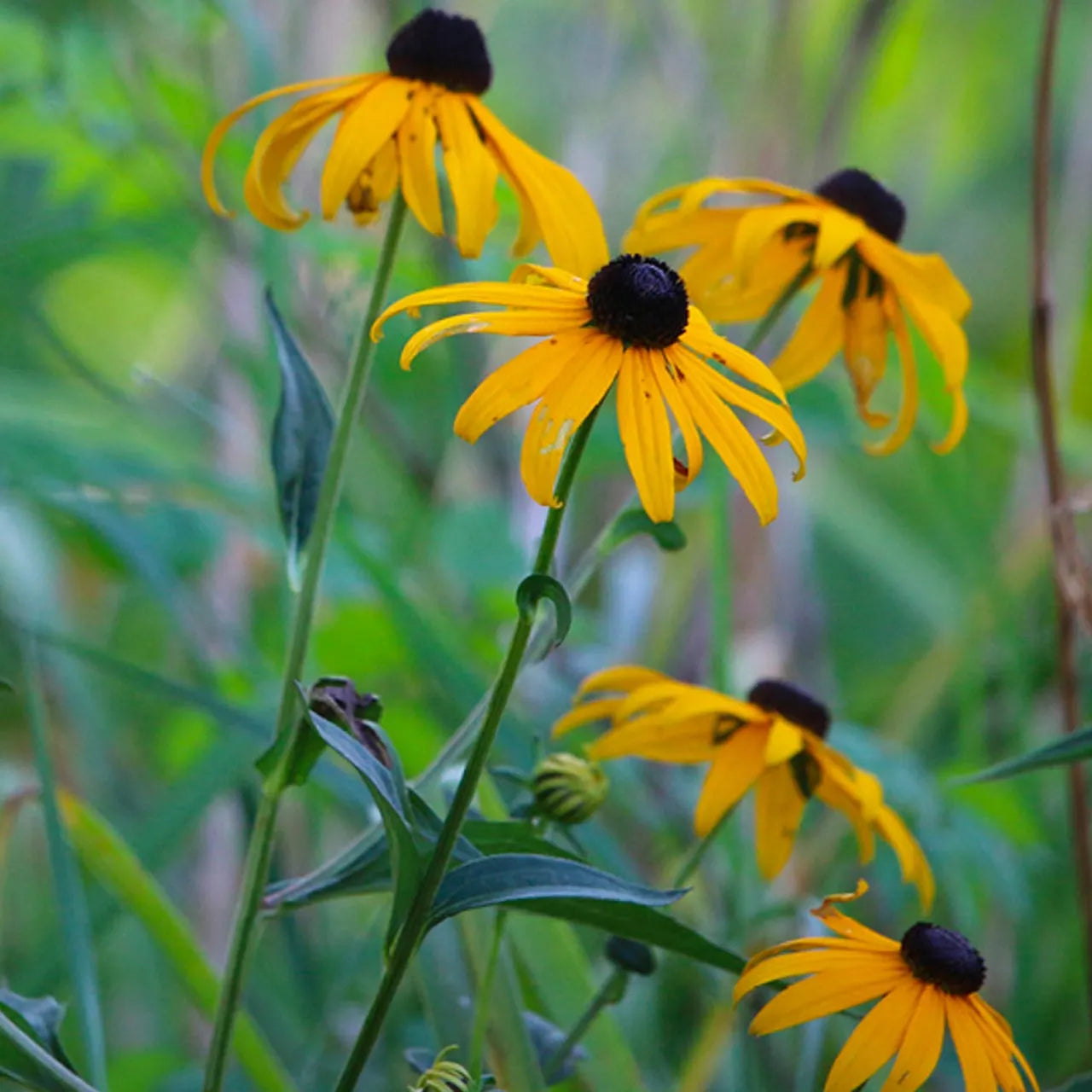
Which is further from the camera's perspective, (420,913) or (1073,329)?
(1073,329)

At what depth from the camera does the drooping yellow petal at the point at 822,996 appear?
0.35 metres

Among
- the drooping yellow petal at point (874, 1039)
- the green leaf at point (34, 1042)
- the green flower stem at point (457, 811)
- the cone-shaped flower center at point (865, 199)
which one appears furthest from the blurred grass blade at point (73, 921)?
the cone-shaped flower center at point (865, 199)

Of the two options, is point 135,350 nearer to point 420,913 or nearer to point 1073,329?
point 1073,329

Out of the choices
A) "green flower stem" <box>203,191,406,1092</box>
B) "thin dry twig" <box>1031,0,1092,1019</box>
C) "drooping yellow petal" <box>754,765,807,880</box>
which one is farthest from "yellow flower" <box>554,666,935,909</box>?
"thin dry twig" <box>1031,0,1092,1019</box>

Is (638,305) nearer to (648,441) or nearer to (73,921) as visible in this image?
(648,441)

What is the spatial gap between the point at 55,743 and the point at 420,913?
738mm

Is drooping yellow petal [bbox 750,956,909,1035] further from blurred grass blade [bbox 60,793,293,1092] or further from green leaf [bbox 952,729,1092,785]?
blurred grass blade [bbox 60,793,293,1092]

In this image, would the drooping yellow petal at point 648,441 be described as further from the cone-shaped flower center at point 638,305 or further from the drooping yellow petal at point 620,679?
the drooping yellow petal at point 620,679

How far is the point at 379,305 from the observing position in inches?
16.5

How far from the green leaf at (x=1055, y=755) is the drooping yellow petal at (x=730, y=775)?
0.08 metres

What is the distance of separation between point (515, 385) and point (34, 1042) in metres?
0.21

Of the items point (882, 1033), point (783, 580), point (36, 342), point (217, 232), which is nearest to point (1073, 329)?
point (783, 580)

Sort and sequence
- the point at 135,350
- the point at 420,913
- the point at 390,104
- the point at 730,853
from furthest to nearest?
the point at 135,350 → the point at 730,853 → the point at 390,104 → the point at 420,913

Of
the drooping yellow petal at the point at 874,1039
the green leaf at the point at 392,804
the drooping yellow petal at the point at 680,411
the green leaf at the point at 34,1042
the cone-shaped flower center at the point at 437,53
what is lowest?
the green leaf at the point at 34,1042
